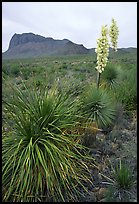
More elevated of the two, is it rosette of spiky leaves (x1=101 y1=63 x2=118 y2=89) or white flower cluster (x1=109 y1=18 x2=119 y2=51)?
white flower cluster (x1=109 y1=18 x2=119 y2=51)

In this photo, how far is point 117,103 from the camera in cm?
633

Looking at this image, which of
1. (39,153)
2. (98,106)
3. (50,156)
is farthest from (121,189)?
(98,106)

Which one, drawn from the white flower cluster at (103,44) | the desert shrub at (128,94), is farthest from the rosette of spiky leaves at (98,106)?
the desert shrub at (128,94)

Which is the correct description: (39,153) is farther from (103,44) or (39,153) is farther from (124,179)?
(103,44)

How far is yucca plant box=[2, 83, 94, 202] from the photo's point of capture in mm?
3371

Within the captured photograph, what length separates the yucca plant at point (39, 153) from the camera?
11.1 ft

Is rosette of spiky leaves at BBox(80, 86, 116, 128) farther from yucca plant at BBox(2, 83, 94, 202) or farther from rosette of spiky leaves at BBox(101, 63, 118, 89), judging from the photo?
rosette of spiky leaves at BBox(101, 63, 118, 89)

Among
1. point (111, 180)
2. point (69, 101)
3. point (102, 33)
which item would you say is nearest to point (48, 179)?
point (111, 180)

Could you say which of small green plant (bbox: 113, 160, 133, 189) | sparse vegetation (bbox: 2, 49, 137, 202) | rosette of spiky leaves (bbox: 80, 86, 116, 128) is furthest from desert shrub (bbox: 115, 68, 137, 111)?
small green plant (bbox: 113, 160, 133, 189)

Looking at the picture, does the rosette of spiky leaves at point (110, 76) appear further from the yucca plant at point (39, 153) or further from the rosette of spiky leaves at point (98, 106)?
the yucca plant at point (39, 153)

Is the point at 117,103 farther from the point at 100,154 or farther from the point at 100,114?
the point at 100,154

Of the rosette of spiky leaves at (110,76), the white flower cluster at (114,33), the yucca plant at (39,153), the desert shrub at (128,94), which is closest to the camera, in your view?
the yucca plant at (39,153)

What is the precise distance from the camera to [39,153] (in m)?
3.33

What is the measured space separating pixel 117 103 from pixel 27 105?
9.47ft
